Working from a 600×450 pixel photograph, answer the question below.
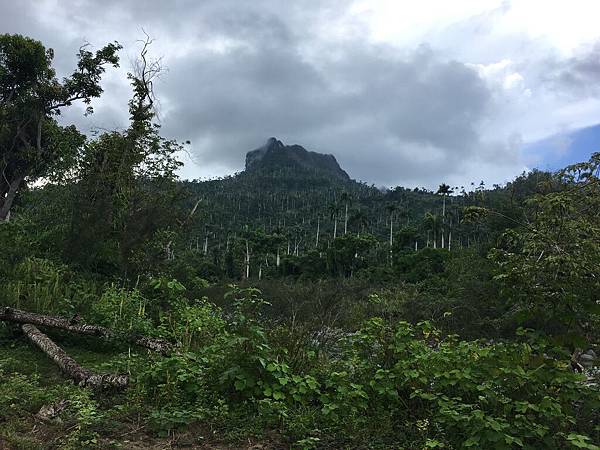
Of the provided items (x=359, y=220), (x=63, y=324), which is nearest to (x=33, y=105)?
(x=63, y=324)

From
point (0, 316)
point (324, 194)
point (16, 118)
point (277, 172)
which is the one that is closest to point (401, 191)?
point (324, 194)

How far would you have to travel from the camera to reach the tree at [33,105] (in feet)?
60.7

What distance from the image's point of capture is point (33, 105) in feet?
62.3

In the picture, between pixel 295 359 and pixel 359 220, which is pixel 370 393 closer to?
pixel 295 359

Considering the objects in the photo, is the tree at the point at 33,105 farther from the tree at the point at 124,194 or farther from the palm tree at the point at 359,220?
the palm tree at the point at 359,220

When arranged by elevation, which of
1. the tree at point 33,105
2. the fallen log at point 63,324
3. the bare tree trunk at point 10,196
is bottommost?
the fallen log at point 63,324

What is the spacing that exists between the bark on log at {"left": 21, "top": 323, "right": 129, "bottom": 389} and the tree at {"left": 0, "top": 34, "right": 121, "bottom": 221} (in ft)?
44.2

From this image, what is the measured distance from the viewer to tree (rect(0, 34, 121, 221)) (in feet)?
60.7

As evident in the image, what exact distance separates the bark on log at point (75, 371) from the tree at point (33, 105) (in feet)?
44.2

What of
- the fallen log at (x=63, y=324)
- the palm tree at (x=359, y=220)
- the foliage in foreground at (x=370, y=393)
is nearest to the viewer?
the foliage in foreground at (x=370, y=393)

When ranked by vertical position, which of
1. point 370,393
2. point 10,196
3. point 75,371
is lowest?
point 75,371

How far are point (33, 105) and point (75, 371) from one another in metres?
17.2

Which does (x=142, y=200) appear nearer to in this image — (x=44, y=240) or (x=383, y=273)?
(x=44, y=240)

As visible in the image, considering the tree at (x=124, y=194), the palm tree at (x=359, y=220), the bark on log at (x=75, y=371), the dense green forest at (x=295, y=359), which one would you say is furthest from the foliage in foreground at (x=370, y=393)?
the palm tree at (x=359, y=220)
